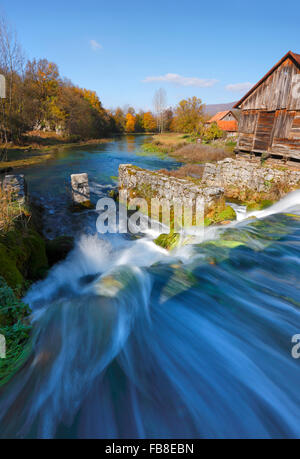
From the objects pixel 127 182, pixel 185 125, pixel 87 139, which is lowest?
pixel 127 182

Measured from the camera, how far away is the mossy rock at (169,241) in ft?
20.3

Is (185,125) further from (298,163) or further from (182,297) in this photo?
(182,297)

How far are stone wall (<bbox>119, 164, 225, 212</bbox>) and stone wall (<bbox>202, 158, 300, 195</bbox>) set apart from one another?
63.1 inches

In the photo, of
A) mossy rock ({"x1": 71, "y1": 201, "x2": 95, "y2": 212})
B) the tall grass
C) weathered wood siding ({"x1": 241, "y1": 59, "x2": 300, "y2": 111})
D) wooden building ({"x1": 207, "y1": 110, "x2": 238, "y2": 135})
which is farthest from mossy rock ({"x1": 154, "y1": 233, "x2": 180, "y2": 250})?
wooden building ({"x1": 207, "y1": 110, "x2": 238, "y2": 135})

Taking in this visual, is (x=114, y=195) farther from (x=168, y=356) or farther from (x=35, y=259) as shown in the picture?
(x=168, y=356)

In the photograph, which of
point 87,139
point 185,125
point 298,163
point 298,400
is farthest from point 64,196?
point 185,125

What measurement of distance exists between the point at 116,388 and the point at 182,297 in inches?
63.2

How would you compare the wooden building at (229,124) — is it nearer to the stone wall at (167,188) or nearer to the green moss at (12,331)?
the stone wall at (167,188)

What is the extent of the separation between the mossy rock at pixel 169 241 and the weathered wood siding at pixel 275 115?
9.43 m

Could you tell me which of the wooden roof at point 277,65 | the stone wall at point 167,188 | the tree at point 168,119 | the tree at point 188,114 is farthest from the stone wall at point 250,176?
the tree at point 168,119

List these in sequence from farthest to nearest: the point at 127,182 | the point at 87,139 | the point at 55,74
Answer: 1. the point at 87,139
2. the point at 55,74
3. the point at 127,182

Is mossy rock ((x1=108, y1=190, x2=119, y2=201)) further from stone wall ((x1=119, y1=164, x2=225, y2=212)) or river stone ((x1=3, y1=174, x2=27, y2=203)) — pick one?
river stone ((x1=3, y1=174, x2=27, y2=203))

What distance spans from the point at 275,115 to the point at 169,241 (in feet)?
36.9
